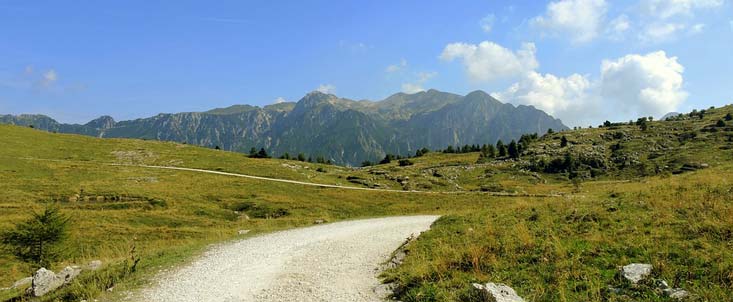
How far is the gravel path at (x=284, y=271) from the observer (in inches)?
496

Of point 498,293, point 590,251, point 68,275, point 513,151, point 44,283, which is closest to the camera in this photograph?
point 498,293

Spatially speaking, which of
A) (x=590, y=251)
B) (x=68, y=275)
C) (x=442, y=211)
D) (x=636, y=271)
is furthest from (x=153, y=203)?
(x=636, y=271)

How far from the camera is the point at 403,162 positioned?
13075cm

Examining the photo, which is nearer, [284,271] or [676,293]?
[676,293]

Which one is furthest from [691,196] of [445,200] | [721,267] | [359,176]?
[359,176]

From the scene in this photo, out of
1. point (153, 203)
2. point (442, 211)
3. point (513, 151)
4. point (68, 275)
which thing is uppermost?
point (513, 151)

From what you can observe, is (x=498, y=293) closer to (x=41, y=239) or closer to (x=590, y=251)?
(x=590, y=251)

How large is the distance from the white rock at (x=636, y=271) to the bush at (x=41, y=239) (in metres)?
33.1

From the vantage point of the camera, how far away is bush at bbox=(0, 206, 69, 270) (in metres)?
26.6

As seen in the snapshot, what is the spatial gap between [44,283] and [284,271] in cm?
935

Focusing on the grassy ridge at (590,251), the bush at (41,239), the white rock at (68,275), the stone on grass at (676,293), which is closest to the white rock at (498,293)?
the grassy ridge at (590,251)

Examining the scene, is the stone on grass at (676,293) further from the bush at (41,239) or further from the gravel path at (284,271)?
the bush at (41,239)

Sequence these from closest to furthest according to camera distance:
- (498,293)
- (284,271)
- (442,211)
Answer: (498,293) < (284,271) < (442,211)

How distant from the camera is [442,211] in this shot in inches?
1855
